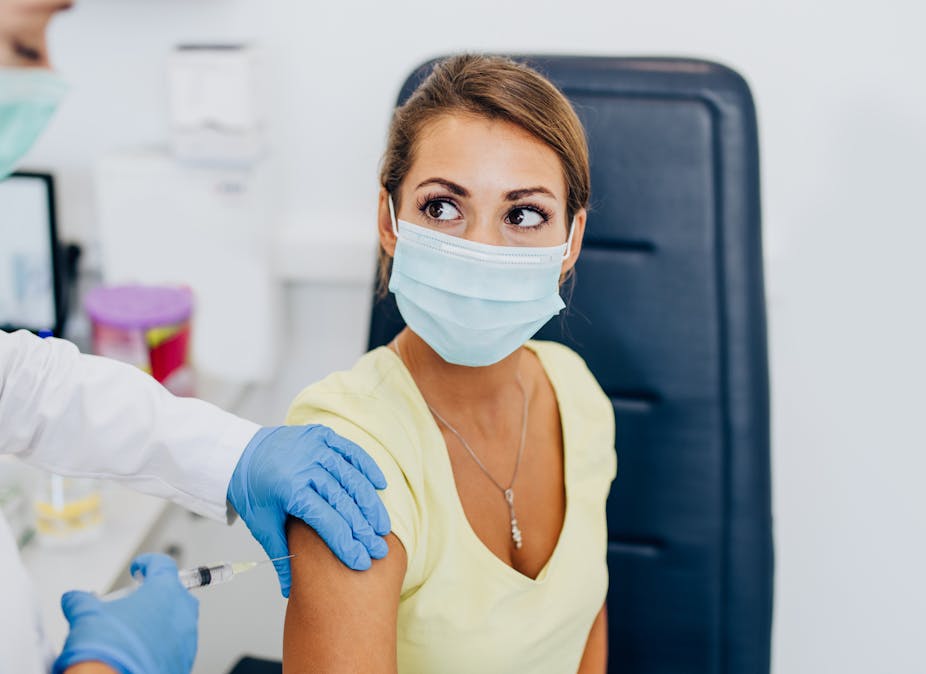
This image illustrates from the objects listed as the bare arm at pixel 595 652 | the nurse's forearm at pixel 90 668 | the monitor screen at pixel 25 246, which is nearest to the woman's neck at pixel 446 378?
the bare arm at pixel 595 652

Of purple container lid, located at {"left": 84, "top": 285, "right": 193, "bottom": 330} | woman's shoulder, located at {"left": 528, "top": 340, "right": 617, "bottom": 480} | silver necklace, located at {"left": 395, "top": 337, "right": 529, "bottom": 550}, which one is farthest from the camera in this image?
purple container lid, located at {"left": 84, "top": 285, "right": 193, "bottom": 330}

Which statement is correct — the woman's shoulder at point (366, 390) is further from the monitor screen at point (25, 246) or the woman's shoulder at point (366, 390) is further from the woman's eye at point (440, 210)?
the monitor screen at point (25, 246)

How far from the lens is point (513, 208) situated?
1.03 m

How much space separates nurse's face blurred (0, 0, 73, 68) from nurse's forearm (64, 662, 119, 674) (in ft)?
1.61

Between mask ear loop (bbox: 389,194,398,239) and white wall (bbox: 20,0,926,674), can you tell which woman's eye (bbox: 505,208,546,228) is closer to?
mask ear loop (bbox: 389,194,398,239)

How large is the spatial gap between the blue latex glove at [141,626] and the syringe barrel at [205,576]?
0.04 metres

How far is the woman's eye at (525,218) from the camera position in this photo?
1038 mm

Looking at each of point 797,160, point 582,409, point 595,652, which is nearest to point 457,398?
point 582,409

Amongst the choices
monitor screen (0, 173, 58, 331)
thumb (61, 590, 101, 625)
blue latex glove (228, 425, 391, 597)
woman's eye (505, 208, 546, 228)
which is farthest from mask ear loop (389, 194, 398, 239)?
monitor screen (0, 173, 58, 331)

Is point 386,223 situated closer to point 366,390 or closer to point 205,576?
point 366,390

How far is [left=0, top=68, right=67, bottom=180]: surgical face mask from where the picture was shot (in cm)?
74

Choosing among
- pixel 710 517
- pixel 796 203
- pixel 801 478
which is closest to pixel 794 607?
pixel 801 478

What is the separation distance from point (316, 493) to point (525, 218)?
381 millimetres

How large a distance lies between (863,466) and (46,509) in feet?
5.15
